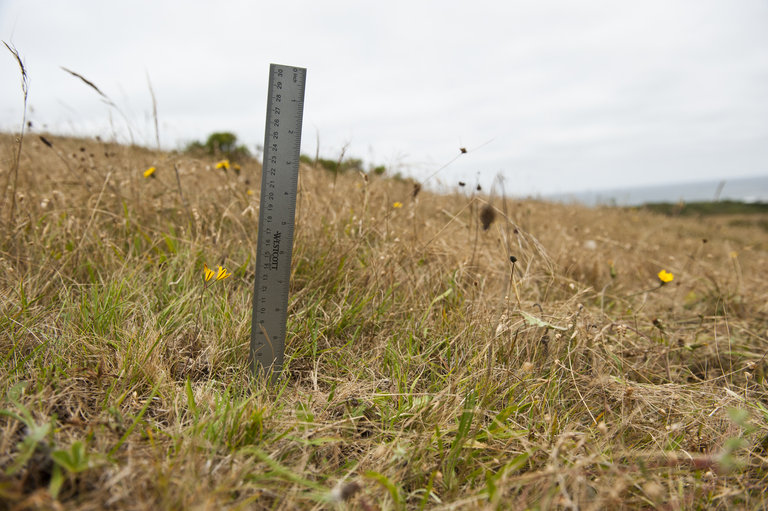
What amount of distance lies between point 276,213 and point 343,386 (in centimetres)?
74

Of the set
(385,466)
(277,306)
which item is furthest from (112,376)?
(385,466)

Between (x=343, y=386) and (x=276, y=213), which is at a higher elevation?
(x=276, y=213)

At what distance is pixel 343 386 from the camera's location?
5.07 ft

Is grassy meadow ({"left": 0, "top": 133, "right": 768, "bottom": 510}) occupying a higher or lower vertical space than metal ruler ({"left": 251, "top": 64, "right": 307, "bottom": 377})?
lower

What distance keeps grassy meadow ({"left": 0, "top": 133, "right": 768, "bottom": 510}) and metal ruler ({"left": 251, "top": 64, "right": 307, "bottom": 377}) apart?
13 cm

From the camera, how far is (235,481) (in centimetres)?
106

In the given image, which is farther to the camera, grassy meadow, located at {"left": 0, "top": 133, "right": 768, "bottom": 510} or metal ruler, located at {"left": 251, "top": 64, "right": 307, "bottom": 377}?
metal ruler, located at {"left": 251, "top": 64, "right": 307, "bottom": 377}

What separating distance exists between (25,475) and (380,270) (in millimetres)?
1547

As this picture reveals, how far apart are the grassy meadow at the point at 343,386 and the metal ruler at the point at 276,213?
0.43 ft

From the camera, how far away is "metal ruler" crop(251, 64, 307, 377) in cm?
149

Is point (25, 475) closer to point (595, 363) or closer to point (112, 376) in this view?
point (112, 376)

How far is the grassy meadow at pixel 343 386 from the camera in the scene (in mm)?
1072

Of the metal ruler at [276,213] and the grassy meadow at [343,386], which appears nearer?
the grassy meadow at [343,386]

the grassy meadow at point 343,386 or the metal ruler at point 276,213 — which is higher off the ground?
the metal ruler at point 276,213
